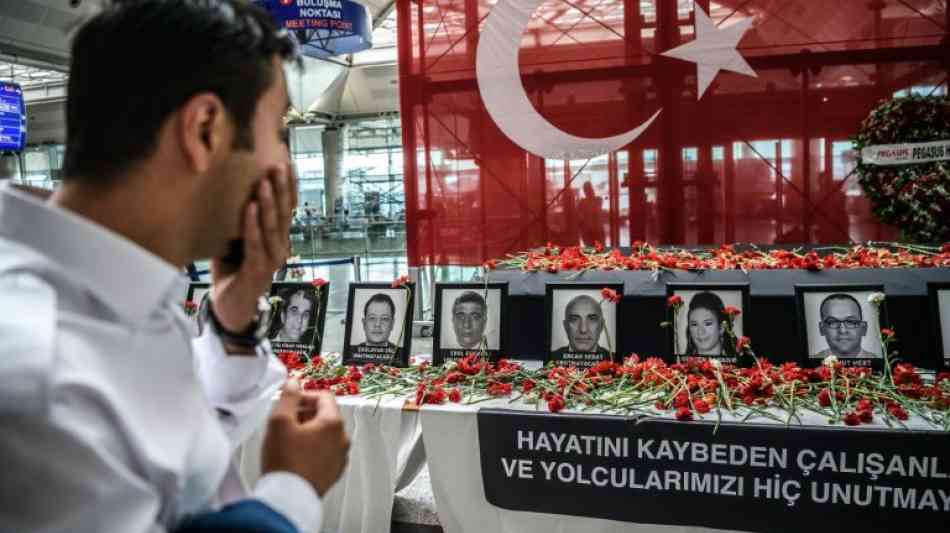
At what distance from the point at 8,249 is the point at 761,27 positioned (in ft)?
16.4

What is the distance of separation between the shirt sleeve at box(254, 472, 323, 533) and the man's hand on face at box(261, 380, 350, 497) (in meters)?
0.01

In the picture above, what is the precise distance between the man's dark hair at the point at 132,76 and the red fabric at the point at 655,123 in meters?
4.56

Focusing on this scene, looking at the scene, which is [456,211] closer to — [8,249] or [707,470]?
[707,470]

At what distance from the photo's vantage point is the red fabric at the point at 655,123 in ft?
15.0

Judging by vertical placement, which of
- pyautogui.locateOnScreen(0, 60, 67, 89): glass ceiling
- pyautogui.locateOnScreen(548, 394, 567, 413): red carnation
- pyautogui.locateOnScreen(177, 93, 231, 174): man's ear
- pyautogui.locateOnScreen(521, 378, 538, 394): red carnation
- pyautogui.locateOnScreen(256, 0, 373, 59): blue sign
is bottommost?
pyautogui.locateOnScreen(548, 394, 567, 413): red carnation

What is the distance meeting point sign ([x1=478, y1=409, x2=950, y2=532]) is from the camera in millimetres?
1598

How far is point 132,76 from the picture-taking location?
56 cm

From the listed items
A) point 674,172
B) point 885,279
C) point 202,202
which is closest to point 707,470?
point 885,279

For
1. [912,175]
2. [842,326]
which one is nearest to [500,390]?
[842,326]

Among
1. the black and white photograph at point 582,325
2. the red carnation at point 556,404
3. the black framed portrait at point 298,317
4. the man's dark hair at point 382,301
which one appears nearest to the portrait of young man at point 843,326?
the black and white photograph at point 582,325

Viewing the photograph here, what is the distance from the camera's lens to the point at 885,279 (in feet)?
7.15

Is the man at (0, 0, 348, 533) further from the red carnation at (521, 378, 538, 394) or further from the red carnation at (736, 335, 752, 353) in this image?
the red carnation at (736, 335, 752, 353)

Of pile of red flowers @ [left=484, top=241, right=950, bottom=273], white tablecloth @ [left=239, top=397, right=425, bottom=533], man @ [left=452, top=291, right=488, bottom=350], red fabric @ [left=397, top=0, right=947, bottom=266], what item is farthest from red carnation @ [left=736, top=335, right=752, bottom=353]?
red fabric @ [left=397, top=0, right=947, bottom=266]

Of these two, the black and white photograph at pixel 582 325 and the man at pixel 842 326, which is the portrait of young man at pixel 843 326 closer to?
the man at pixel 842 326
